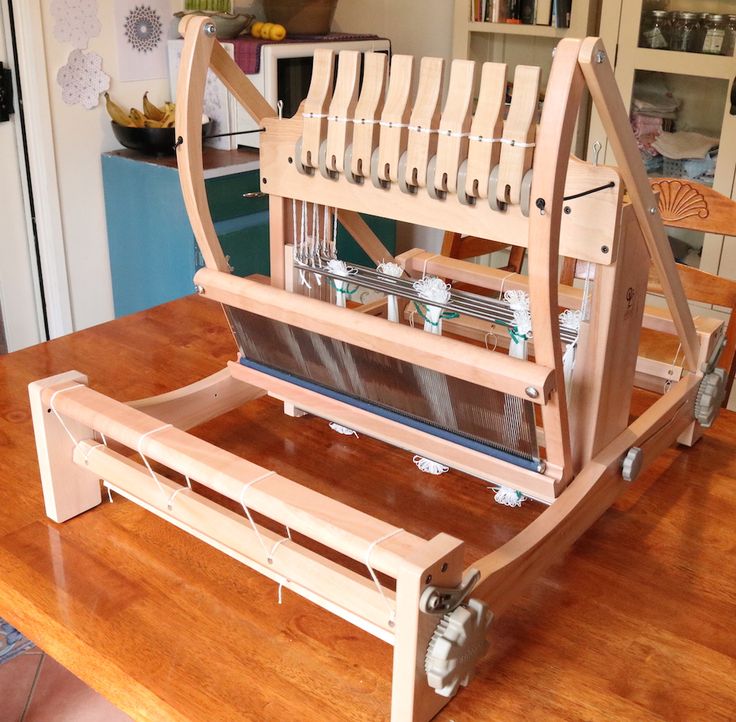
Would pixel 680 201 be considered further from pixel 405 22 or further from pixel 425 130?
pixel 405 22

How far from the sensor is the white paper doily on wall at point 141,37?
2.95 m

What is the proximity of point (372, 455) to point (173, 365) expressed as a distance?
1.50ft

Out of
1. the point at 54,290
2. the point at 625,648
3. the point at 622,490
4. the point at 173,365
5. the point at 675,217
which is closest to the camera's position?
the point at 625,648

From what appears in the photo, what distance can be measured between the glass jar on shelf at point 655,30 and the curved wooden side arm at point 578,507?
2093 mm

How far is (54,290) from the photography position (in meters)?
3.08

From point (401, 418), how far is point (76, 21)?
Result: 2172 millimetres

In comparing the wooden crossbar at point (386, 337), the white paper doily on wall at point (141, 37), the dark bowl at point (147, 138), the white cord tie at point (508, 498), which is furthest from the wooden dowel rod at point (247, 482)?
the white paper doily on wall at point (141, 37)

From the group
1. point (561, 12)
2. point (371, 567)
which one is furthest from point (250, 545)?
point (561, 12)

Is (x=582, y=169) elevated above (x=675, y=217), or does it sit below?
above

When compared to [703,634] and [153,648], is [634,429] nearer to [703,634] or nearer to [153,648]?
[703,634]

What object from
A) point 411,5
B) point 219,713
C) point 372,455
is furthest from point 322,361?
point 411,5

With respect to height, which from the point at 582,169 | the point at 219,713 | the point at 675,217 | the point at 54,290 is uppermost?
the point at 582,169

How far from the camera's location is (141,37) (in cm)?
302

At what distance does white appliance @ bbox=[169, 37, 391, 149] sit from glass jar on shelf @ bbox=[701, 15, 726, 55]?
115 centimetres
